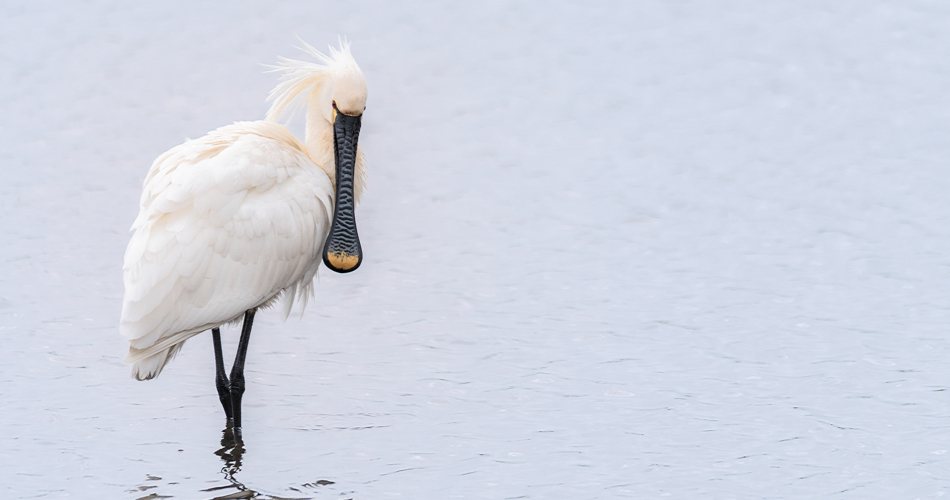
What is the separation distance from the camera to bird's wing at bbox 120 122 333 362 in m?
5.79

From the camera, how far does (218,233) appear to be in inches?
232

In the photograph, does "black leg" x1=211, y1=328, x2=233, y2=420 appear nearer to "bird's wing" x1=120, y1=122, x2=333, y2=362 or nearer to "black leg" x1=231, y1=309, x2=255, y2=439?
"black leg" x1=231, y1=309, x2=255, y2=439

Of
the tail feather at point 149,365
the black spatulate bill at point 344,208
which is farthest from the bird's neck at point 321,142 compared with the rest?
the tail feather at point 149,365

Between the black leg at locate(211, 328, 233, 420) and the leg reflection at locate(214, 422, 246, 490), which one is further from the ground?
the black leg at locate(211, 328, 233, 420)

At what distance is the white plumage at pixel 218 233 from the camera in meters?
5.80

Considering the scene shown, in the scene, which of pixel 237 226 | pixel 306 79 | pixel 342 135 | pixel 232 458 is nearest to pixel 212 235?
pixel 237 226

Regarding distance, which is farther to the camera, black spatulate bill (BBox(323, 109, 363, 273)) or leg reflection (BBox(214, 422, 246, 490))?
black spatulate bill (BBox(323, 109, 363, 273))

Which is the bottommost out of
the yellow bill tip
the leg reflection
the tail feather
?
the leg reflection

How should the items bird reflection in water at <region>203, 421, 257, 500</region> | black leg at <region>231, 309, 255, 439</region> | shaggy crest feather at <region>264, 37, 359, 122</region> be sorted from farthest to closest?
shaggy crest feather at <region>264, 37, 359, 122</region>
black leg at <region>231, 309, 255, 439</region>
bird reflection in water at <region>203, 421, 257, 500</region>

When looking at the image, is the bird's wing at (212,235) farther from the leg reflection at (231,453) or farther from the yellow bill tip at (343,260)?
the leg reflection at (231,453)

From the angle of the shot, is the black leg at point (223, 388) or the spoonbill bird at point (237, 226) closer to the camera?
the spoonbill bird at point (237, 226)

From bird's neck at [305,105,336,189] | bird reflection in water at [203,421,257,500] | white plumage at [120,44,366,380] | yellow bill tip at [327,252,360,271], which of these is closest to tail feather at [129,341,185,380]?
white plumage at [120,44,366,380]

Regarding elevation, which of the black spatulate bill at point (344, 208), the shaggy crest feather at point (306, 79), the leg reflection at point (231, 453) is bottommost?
the leg reflection at point (231, 453)

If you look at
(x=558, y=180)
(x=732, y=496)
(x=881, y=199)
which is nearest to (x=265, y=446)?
(x=732, y=496)
